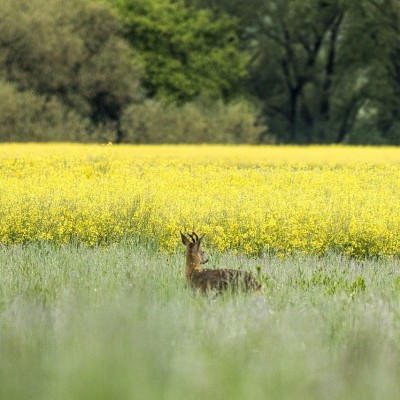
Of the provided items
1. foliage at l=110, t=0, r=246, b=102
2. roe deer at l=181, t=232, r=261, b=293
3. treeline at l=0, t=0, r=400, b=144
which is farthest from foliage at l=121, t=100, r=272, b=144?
roe deer at l=181, t=232, r=261, b=293

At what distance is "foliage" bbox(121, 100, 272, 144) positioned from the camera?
42.6 meters

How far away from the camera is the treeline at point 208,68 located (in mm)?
42500

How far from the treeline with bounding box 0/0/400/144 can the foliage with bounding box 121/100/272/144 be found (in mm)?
52

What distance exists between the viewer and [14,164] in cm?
2180

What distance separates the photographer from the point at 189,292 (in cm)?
776

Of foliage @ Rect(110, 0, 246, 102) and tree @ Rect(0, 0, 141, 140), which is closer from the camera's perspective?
tree @ Rect(0, 0, 141, 140)

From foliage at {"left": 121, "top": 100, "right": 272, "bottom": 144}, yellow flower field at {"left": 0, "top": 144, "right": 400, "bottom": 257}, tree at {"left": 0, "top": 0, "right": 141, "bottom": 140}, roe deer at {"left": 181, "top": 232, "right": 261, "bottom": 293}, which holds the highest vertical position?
tree at {"left": 0, "top": 0, "right": 141, "bottom": 140}

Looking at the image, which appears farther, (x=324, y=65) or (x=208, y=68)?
(x=324, y=65)

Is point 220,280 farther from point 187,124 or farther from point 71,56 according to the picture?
point 71,56

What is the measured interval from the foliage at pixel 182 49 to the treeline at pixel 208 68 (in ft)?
0.26

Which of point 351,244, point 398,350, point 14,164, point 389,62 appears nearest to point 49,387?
point 398,350

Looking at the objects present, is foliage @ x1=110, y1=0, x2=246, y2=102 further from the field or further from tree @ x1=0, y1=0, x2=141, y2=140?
the field

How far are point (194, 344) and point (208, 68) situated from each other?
5197cm

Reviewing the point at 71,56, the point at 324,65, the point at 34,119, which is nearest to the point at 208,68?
the point at 324,65
